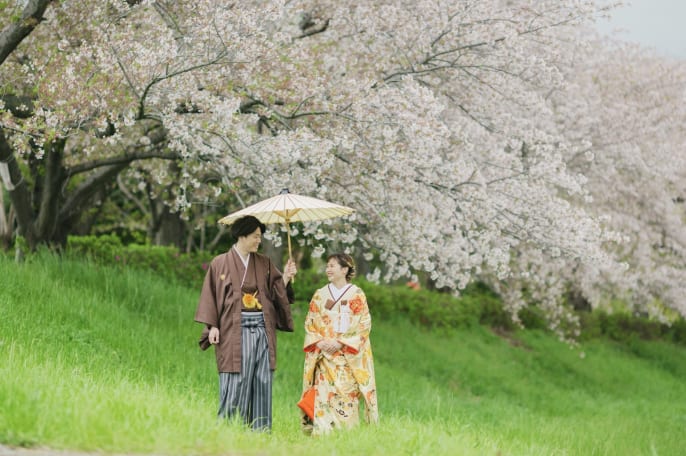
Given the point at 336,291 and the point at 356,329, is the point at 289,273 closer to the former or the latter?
the point at 336,291

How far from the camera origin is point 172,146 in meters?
9.79

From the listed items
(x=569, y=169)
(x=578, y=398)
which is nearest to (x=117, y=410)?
(x=578, y=398)

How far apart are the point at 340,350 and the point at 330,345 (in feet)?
0.41

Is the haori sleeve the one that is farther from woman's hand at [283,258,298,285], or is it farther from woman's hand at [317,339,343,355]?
woman's hand at [317,339,343,355]

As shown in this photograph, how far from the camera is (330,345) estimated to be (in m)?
7.13

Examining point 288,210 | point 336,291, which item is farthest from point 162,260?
point 336,291

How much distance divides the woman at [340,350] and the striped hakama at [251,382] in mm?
591

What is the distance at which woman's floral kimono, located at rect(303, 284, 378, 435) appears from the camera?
7.16 m

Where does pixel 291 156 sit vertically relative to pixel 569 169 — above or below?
below

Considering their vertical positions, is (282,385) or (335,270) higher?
(335,270)

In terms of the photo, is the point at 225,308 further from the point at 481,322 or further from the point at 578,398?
the point at 481,322

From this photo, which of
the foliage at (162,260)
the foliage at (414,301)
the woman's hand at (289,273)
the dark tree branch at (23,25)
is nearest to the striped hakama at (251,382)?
the woman's hand at (289,273)

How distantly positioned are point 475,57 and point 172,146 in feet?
15.6

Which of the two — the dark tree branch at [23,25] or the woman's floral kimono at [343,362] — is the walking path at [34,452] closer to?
the woman's floral kimono at [343,362]
